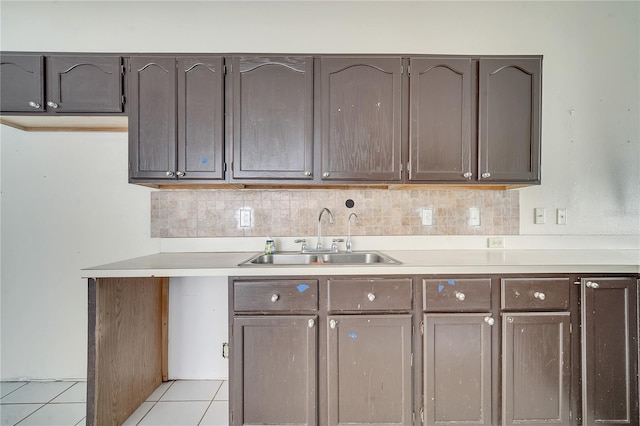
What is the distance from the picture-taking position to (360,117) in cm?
178

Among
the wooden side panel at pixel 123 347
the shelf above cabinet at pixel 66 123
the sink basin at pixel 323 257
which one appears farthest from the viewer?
the sink basin at pixel 323 257

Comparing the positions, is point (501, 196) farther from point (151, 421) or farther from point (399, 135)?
point (151, 421)

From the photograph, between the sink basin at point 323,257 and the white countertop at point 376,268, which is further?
the sink basin at point 323,257

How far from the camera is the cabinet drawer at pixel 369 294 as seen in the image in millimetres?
1484

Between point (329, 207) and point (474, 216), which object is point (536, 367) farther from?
point (329, 207)

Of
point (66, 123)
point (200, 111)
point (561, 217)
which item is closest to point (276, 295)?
point (200, 111)

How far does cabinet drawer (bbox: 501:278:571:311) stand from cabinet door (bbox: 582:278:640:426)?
0.11m

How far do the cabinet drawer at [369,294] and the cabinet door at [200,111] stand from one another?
1.00 m

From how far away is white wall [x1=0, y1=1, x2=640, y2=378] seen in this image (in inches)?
82.4

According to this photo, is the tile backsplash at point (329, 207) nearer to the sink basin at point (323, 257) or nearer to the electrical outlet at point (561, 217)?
the sink basin at point (323, 257)

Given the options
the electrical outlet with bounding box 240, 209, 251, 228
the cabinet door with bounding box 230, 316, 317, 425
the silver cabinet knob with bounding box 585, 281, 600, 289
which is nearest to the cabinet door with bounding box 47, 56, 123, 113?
the electrical outlet with bounding box 240, 209, 251, 228

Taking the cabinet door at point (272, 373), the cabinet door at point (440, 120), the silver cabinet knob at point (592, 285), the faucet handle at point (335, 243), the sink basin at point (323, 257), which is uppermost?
the cabinet door at point (440, 120)

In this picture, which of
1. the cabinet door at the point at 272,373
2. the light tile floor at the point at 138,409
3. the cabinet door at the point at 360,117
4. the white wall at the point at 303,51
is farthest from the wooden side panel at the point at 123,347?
the cabinet door at the point at 360,117

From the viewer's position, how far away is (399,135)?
178 cm
